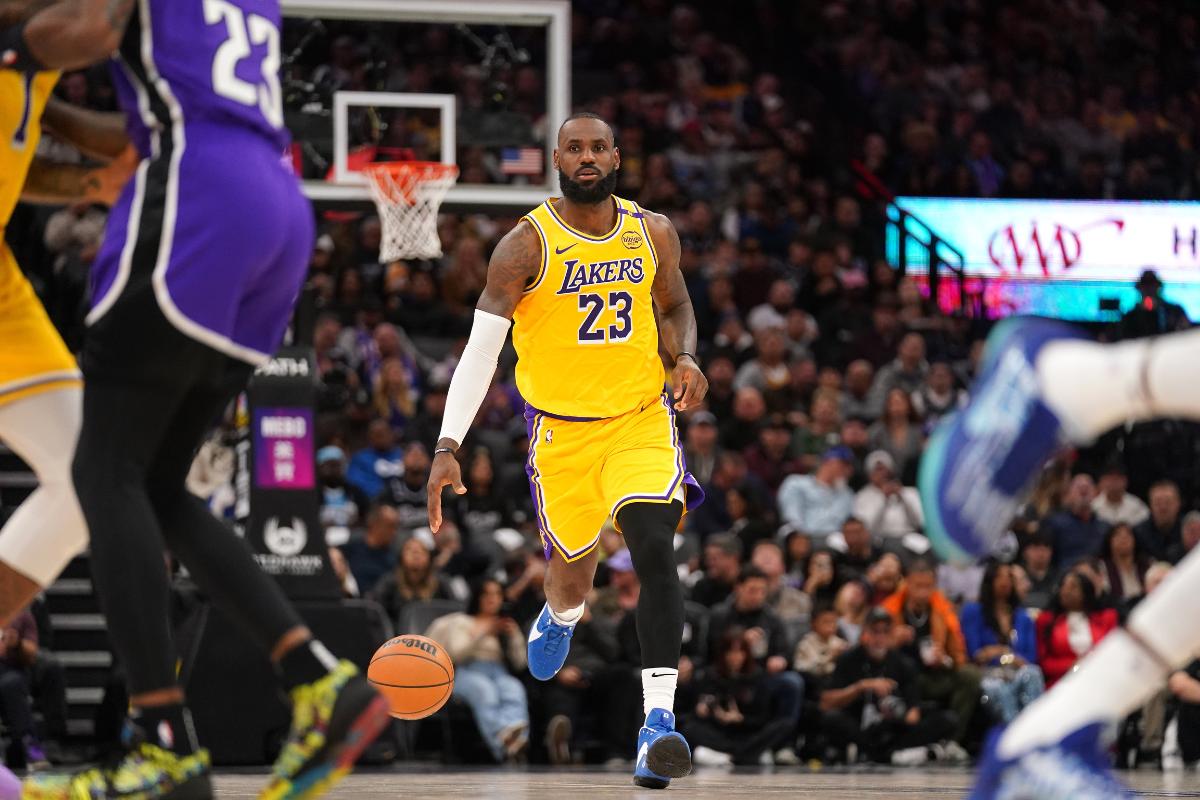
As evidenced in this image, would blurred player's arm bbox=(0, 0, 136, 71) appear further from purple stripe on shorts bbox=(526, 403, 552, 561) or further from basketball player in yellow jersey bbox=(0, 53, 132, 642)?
purple stripe on shorts bbox=(526, 403, 552, 561)

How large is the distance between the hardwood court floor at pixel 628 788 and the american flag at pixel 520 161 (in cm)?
389

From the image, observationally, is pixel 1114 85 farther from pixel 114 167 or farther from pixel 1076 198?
pixel 114 167

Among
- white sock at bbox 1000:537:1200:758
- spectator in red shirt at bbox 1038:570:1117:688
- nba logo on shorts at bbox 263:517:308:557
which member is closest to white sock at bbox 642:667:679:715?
white sock at bbox 1000:537:1200:758

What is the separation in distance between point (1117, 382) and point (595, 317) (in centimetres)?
383

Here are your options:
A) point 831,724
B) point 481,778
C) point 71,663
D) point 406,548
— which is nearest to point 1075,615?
point 831,724

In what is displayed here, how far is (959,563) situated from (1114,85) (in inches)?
704

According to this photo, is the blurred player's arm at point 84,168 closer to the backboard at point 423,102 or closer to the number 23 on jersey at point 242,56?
the number 23 on jersey at point 242,56

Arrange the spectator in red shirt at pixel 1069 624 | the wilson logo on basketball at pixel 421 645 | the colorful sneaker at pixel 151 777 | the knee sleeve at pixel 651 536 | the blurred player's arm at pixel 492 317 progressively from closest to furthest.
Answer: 1. the colorful sneaker at pixel 151 777
2. the knee sleeve at pixel 651 536
3. the blurred player's arm at pixel 492 317
4. the wilson logo on basketball at pixel 421 645
5. the spectator in red shirt at pixel 1069 624

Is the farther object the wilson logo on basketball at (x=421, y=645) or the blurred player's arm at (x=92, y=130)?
the wilson logo on basketball at (x=421, y=645)

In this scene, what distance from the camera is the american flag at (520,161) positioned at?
36.6 ft

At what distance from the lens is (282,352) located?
10789mm

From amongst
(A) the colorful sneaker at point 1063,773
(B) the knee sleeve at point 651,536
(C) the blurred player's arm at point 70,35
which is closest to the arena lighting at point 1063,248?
(B) the knee sleeve at point 651,536

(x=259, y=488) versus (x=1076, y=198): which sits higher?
(x=1076, y=198)

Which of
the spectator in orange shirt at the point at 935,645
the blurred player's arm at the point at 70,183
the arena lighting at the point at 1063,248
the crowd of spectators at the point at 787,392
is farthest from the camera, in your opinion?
the arena lighting at the point at 1063,248
